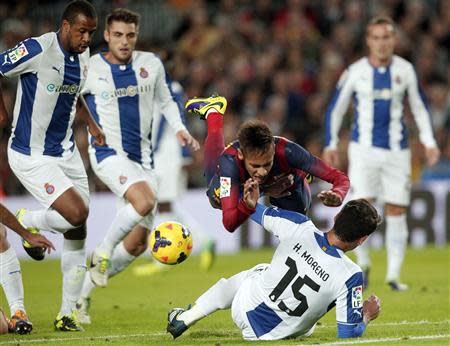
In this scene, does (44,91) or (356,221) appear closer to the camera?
(356,221)

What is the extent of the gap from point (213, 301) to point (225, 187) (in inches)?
31.8

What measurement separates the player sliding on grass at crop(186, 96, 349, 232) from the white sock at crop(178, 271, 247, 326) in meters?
0.40

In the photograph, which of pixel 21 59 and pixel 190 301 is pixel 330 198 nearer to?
pixel 21 59

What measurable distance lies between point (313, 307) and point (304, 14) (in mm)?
13148

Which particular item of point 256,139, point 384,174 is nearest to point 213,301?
point 256,139

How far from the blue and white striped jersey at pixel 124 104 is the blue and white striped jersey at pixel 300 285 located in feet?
8.53

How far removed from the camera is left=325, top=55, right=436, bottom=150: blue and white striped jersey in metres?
11.6

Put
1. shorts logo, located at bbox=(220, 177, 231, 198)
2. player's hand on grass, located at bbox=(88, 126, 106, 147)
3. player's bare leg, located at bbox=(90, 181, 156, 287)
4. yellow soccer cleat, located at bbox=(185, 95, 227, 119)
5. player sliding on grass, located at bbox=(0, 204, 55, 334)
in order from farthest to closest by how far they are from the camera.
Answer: player's hand on grass, located at bbox=(88, 126, 106, 147) < player's bare leg, located at bbox=(90, 181, 156, 287) < yellow soccer cleat, located at bbox=(185, 95, 227, 119) < player sliding on grass, located at bbox=(0, 204, 55, 334) < shorts logo, located at bbox=(220, 177, 231, 198)

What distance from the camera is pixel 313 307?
7191 mm

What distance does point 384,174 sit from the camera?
38.4ft

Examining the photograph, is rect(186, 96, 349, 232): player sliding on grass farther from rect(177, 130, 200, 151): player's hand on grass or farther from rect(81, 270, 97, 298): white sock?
rect(81, 270, 97, 298): white sock

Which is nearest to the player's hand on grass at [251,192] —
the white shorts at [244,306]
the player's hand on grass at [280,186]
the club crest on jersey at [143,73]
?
the white shorts at [244,306]

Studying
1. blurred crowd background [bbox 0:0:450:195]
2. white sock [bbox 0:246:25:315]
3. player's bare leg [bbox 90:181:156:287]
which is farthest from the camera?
blurred crowd background [bbox 0:0:450:195]

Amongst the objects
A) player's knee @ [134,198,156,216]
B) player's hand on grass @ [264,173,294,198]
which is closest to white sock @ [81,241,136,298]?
player's knee @ [134,198,156,216]
